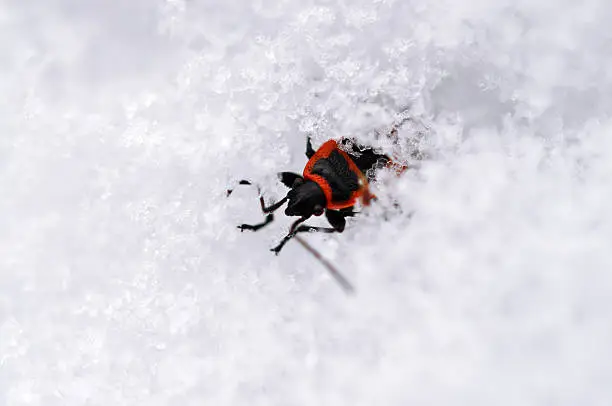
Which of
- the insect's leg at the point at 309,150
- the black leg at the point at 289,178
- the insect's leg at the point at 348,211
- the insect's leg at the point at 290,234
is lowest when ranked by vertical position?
the insect's leg at the point at 290,234

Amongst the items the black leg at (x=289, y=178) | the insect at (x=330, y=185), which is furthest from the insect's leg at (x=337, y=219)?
the black leg at (x=289, y=178)

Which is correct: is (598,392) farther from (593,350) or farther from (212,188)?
(212,188)

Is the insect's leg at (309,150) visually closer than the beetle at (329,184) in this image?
No

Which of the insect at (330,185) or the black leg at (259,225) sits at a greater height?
the insect at (330,185)

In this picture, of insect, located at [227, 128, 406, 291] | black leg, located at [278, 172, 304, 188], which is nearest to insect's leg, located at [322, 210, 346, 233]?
insect, located at [227, 128, 406, 291]

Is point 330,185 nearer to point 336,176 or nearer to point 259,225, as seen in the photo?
point 336,176

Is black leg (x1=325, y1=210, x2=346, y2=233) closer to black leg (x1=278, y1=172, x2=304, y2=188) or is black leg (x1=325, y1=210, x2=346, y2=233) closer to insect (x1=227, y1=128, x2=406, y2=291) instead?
insect (x1=227, y1=128, x2=406, y2=291)

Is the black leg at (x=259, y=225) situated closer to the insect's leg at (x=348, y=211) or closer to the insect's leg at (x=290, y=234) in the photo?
the insect's leg at (x=290, y=234)
